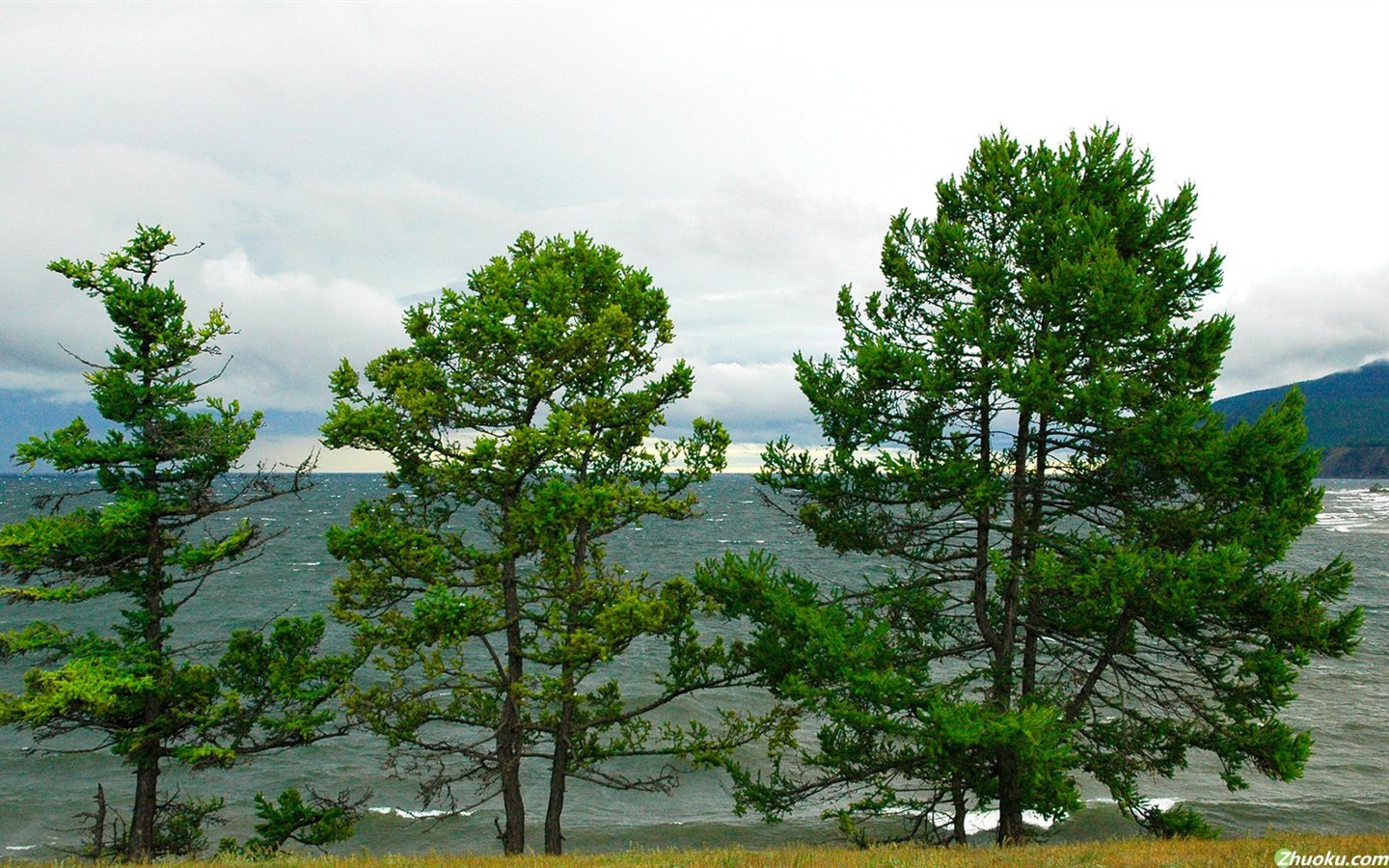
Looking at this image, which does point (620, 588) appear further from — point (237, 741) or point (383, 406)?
point (237, 741)

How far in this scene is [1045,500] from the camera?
1334cm

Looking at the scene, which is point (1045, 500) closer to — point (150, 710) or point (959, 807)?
point (959, 807)

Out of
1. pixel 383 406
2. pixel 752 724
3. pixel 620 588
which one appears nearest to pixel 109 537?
pixel 383 406

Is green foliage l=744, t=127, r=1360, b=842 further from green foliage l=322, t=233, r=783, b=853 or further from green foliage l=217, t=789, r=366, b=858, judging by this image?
green foliage l=217, t=789, r=366, b=858

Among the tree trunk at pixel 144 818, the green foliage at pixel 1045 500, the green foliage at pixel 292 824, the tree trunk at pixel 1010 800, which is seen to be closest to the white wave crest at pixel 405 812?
the green foliage at pixel 292 824

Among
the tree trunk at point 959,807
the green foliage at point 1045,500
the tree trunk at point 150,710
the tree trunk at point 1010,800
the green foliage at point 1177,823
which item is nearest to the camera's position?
the green foliage at point 1045,500

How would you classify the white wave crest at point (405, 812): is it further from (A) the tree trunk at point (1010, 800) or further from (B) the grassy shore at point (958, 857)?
(A) the tree trunk at point (1010, 800)

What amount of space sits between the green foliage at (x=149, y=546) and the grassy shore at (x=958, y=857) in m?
2.39

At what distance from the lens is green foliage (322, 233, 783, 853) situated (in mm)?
12914

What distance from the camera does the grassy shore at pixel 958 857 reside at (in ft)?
34.2

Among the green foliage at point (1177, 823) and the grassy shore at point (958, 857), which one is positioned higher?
the grassy shore at point (958, 857)

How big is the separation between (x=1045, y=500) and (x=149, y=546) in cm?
1412

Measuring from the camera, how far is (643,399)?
1430 centimetres

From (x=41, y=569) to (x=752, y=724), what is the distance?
11519mm
